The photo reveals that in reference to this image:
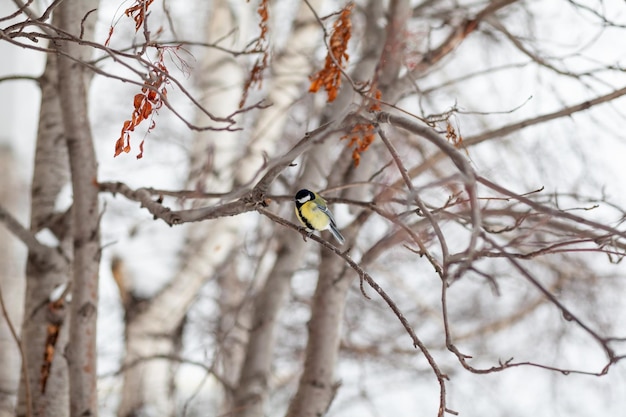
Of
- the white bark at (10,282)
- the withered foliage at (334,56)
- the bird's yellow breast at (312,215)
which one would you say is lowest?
the bird's yellow breast at (312,215)

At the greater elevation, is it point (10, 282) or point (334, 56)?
point (10, 282)

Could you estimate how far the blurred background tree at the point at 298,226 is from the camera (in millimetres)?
1421

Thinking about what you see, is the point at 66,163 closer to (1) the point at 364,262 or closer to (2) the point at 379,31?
(1) the point at 364,262

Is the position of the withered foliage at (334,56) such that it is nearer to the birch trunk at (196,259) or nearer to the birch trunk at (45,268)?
the birch trunk at (45,268)

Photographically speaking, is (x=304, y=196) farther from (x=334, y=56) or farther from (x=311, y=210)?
(x=334, y=56)

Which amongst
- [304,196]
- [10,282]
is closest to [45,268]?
[304,196]

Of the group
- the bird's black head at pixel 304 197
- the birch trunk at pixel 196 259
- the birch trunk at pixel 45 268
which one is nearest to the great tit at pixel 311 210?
the bird's black head at pixel 304 197

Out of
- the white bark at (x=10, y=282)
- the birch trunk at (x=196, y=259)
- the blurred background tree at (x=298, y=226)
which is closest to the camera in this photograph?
the blurred background tree at (x=298, y=226)

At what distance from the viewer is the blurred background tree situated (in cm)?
142

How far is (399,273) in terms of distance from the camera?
5.73 m

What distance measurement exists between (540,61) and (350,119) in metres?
1.46

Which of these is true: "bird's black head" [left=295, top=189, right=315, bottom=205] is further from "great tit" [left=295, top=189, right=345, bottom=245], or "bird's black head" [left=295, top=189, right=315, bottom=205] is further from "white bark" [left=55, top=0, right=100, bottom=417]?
"white bark" [left=55, top=0, right=100, bottom=417]

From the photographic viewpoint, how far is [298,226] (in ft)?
4.60

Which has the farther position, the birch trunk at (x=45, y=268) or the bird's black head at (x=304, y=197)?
the birch trunk at (x=45, y=268)
